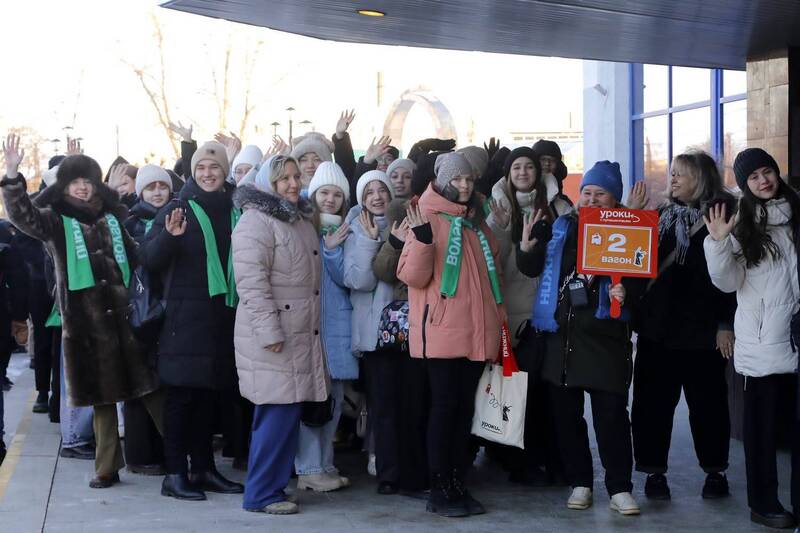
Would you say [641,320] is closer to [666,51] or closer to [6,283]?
[666,51]

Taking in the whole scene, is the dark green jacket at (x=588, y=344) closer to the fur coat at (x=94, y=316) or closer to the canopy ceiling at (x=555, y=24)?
the canopy ceiling at (x=555, y=24)

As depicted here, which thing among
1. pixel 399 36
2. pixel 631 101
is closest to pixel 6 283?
pixel 399 36

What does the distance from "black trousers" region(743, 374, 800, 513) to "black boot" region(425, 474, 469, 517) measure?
1.54 meters

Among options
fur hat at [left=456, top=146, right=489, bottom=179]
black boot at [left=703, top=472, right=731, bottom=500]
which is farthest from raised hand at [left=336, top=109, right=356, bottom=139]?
black boot at [left=703, top=472, right=731, bottom=500]

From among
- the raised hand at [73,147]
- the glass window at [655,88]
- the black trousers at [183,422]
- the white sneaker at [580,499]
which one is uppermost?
the glass window at [655,88]

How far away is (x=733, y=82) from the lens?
49.6 ft

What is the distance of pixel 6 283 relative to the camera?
26.4ft

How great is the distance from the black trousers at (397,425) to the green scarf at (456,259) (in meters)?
0.69

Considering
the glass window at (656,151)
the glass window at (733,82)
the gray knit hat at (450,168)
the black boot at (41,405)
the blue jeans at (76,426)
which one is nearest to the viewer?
the gray knit hat at (450,168)

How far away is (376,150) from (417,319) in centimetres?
211

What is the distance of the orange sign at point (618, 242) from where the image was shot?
6.00 meters

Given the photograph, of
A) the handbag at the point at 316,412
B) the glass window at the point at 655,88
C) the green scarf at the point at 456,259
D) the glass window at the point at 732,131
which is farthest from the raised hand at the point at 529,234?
the glass window at the point at 655,88

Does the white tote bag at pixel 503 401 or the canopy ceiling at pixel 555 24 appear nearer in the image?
the white tote bag at pixel 503 401

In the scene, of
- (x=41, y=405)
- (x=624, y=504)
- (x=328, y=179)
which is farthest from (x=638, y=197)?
(x=41, y=405)
